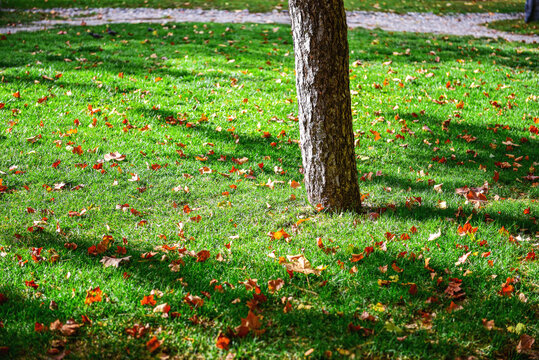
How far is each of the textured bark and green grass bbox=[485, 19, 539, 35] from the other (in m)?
13.2

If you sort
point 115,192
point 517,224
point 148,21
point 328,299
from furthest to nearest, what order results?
point 148,21
point 115,192
point 517,224
point 328,299

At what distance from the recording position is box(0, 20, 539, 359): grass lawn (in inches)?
109

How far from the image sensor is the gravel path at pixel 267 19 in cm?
1346

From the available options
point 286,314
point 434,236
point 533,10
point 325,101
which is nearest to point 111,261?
point 286,314

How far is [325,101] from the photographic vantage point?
12.6 feet

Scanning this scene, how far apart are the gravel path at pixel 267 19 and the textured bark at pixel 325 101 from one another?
36.3ft

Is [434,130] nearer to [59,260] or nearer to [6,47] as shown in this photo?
[59,260]

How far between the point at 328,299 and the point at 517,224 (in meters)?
2.25

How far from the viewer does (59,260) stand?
11.3 ft

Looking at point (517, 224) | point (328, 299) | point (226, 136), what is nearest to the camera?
point (328, 299)

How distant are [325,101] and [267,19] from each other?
12.0m

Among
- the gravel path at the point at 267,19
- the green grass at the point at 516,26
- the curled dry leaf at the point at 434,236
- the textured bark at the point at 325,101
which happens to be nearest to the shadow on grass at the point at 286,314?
the curled dry leaf at the point at 434,236

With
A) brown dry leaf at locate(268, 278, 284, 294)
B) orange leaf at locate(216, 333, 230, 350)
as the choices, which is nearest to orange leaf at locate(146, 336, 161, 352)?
orange leaf at locate(216, 333, 230, 350)

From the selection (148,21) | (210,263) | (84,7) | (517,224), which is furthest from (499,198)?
(84,7)
